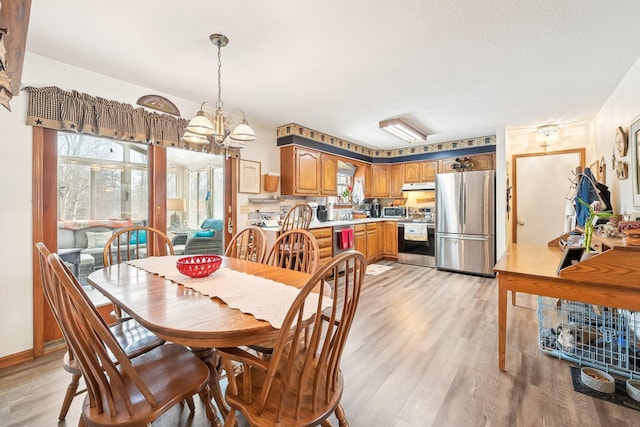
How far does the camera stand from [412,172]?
5621 mm

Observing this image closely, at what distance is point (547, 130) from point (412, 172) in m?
2.16

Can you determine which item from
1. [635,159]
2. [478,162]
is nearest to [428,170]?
[478,162]

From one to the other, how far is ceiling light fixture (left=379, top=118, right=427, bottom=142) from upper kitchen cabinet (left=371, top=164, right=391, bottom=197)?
1.47 meters

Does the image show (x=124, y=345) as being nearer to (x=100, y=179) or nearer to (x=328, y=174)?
(x=100, y=179)

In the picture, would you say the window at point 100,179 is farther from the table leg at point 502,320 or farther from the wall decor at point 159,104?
the table leg at point 502,320

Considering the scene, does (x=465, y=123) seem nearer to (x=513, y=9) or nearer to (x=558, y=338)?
(x=513, y=9)

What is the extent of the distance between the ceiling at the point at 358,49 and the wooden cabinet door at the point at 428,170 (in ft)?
6.69

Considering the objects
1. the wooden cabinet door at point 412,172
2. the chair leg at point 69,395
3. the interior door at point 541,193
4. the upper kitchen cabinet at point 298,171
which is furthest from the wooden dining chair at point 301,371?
the wooden cabinet door at point 412,172

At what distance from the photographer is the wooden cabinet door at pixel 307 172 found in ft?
13.6

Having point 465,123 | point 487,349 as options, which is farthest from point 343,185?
point 487,349

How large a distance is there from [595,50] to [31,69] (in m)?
4.33

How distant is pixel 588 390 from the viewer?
66.5 inches

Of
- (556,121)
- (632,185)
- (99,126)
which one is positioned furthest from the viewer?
(556,121)

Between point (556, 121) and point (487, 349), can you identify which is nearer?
point (487, 349)
